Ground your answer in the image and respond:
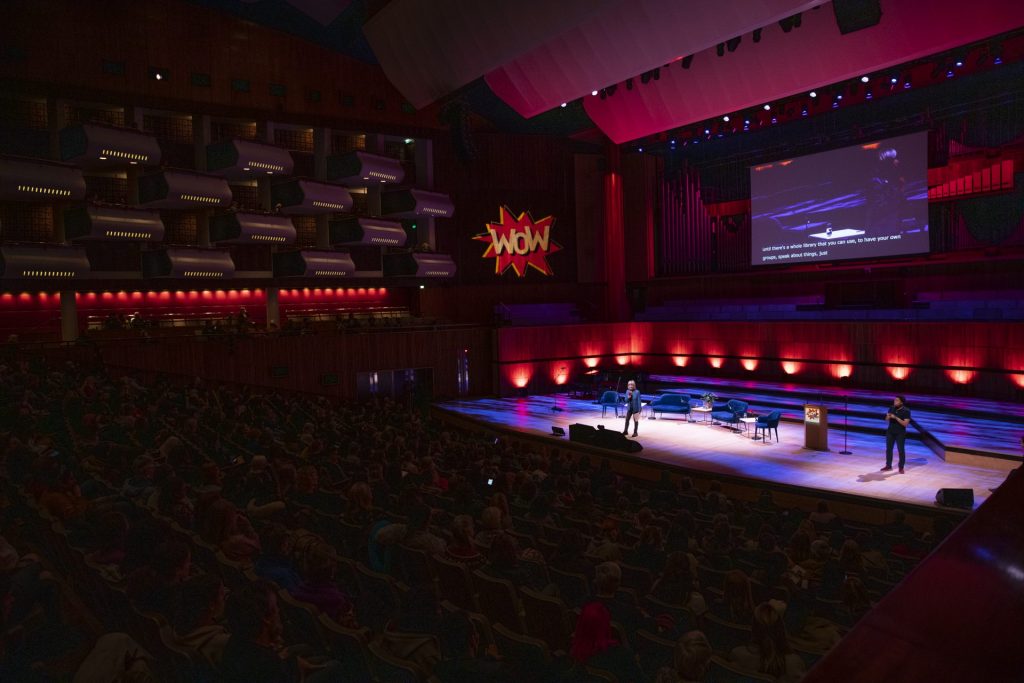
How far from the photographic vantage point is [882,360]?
16266 millimetres

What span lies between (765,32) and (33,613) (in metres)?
16.8

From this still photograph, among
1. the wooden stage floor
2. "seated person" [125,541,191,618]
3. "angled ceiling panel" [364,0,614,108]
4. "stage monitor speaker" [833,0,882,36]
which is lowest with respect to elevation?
the wooden stage floor

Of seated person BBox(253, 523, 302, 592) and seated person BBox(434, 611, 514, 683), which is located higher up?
seated person BBox(253, 523, 302, 592)

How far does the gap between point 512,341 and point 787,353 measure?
724 cm

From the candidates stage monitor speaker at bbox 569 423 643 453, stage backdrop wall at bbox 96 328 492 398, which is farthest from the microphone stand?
stage backdrop wall at bbox 96 328 492 398

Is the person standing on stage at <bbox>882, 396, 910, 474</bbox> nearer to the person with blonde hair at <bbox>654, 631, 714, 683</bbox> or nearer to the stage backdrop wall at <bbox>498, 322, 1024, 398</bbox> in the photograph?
the stage backdrop wall at <bbox>498, 322, 1024, 398</bbox>

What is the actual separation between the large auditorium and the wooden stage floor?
121 millimetres

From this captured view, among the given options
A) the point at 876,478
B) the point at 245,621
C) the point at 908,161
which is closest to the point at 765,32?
the point at 908,161

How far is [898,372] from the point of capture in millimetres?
16031

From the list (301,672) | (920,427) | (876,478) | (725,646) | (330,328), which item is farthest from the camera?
(330,328)

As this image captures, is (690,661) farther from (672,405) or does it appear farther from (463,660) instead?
(672,405)

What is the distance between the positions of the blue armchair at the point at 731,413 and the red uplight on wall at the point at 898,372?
14.0ft

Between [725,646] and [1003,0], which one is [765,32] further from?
[725,646]

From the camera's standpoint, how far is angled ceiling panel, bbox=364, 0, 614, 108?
546 inches
